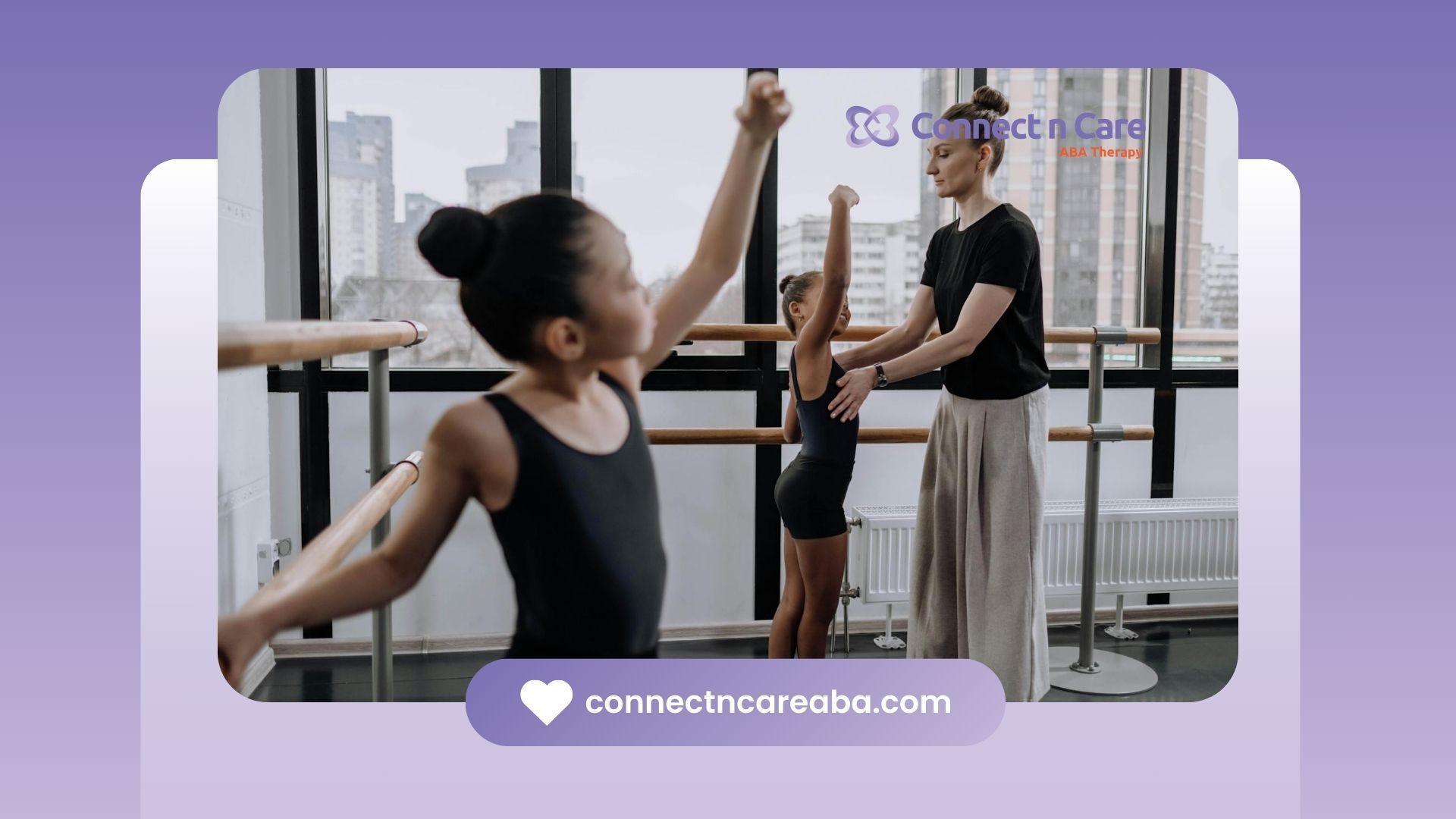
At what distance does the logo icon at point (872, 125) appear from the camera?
4.17 feet

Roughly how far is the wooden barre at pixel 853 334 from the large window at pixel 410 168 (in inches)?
9.5

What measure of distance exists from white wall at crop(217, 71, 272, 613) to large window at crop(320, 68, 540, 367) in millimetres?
78

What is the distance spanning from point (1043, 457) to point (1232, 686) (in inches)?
13.1

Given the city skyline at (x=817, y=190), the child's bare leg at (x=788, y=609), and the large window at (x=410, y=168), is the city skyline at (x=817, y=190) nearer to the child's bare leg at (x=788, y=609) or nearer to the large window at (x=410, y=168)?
the large window at (x=410, y=168)

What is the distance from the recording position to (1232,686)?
4.32 feet

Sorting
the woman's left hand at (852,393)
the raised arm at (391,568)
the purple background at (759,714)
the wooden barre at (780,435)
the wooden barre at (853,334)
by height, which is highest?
the wooden barre at (853,334)

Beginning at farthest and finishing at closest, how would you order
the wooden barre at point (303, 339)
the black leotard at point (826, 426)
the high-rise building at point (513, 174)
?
the black leotard at point (826, 426) < the high-rise building at point (513, 174) < the wooden barre at point (303, 339)

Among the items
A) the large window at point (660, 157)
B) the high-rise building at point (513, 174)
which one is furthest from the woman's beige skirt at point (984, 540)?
the high-rise building at point (513, 174)

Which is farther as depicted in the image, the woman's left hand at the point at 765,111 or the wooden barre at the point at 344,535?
the woman's left hand at the point at 765,111

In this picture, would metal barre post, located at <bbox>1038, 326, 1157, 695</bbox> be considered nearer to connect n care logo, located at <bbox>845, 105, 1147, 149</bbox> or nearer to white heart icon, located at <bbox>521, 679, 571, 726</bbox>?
connect n care logo, located at <bbox>845, 105, 1147, 149</bbox>

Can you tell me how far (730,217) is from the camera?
4.10 ft
